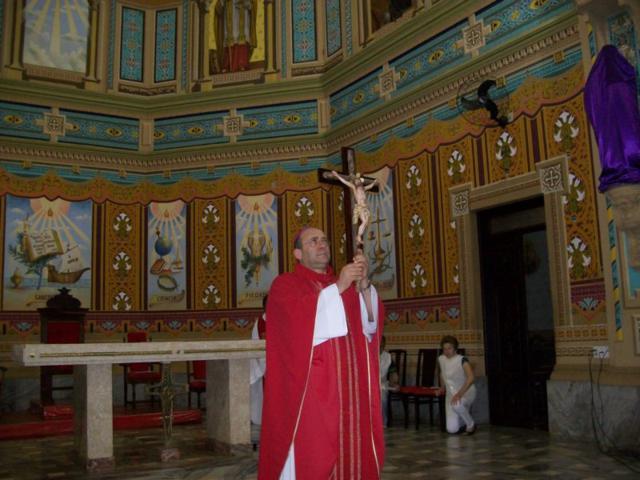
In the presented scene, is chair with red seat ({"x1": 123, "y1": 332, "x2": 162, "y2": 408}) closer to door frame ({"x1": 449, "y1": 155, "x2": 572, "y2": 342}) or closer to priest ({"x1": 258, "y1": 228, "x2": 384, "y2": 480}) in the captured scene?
door frame ({"x1": 449, "y1": 155, "x2": 572, "y2": 342})

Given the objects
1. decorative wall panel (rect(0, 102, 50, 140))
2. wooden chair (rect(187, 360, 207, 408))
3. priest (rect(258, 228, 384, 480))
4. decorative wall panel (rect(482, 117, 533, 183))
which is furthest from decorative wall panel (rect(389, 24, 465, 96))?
priest (rect(258, 228, 384, 480))

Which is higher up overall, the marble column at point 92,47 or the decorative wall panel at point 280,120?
the marble column at point 92,47

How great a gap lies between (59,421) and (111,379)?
2.69 m

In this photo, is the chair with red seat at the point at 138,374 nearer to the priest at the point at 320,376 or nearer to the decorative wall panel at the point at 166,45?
the decorative wall panel at the point at 166,45

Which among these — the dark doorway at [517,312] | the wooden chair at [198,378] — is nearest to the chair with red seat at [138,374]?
the wooden chair at [198,378]

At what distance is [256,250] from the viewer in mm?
12836

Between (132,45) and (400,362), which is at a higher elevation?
(132,45)

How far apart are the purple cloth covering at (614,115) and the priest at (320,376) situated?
10.7 ft

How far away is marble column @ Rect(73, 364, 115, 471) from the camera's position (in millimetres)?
6559

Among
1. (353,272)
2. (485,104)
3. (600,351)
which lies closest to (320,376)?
(353,272)

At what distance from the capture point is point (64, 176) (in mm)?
12805

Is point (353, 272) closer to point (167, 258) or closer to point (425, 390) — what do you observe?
point (425, 390)

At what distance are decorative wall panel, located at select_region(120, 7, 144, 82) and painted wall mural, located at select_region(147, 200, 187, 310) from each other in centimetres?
279

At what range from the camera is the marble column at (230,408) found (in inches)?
285
